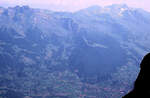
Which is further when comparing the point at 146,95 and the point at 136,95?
the point at 136,95

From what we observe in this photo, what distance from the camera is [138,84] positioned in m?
30.9

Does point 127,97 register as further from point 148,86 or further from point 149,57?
point 149,57

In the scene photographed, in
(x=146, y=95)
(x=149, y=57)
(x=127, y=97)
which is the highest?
(x=149, y=57)

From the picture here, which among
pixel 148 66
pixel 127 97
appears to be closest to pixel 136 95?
pixel 127 97

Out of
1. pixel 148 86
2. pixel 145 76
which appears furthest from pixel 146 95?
pixel 145 76

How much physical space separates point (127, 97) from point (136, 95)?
5.07 ft

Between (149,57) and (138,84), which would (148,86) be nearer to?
(138,84)

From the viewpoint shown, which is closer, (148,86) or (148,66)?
(148,86)

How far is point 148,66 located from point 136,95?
451 centimetres

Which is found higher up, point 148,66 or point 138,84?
point 148,66

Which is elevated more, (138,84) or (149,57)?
(149,57)

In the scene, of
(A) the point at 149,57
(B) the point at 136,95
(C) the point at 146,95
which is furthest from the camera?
(A) the point at 149,57

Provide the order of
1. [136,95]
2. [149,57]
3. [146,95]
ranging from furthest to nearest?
1. [149,57]
2. [136,95]
3. [146,95]

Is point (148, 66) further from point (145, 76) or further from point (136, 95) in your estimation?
point (136, 95)
